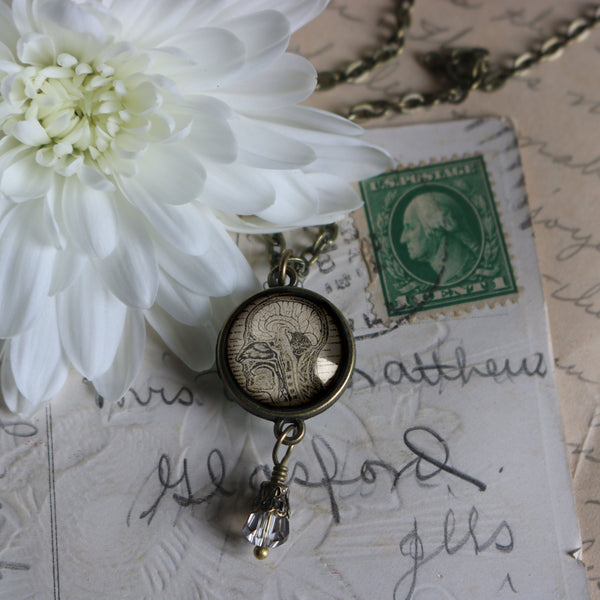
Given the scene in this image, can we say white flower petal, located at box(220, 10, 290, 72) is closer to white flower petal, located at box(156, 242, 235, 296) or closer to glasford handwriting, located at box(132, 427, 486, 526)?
white flower petal, located at box(156, 242, 235, 296)

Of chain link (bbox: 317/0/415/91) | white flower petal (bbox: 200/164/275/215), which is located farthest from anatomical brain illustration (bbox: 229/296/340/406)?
chain link (bbox: 317/0/415/91)

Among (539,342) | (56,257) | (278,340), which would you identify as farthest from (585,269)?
(56,257)

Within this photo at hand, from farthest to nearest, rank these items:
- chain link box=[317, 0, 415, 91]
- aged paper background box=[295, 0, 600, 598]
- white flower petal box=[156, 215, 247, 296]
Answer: chain link box=[317, 0, 415, 91]
aged paper background box=[295, 0, 600, 598]
white flower petal box=[156, 215, 247, 296]

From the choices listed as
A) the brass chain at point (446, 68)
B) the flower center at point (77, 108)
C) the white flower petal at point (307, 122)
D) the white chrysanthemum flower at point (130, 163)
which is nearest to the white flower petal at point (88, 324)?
the white chrysanthemum flower at point (130, 163)

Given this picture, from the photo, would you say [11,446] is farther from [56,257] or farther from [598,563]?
[598,563]

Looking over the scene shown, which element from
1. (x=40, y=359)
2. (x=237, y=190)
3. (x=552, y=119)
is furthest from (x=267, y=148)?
(x=552, y=119)
